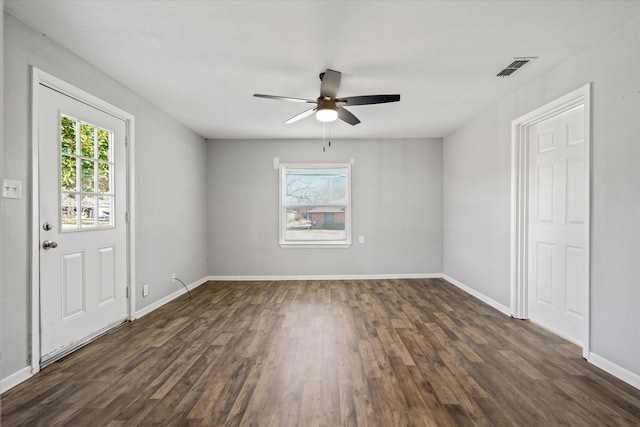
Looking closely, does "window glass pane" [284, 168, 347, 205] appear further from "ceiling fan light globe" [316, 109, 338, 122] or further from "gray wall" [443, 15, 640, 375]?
"gray wall" [443, 15, 640, 375]

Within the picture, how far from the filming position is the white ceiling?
80.3 inches

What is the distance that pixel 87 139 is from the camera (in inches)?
112

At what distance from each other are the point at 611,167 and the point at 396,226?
332 cm

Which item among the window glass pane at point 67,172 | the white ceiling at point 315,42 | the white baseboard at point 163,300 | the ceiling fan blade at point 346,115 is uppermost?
the white ceiling at point 315,42

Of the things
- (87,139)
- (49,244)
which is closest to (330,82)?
(87,139)

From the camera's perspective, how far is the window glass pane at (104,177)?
298 cm

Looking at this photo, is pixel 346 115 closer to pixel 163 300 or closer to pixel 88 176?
pixel 88 176

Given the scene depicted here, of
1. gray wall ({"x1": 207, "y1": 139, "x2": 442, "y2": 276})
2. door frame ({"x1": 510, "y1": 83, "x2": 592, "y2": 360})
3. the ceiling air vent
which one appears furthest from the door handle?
door frame ({"x1": 510, "y1": 83, "x2": 592, "y2": 360})

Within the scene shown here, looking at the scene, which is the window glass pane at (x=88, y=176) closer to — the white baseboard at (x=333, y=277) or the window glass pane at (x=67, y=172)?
the window glass pane at (x=67, y=172)

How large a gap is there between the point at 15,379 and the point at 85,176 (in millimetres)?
1589

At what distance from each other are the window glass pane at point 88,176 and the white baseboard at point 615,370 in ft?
14.4

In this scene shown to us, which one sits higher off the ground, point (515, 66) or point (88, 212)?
point (515, 66)

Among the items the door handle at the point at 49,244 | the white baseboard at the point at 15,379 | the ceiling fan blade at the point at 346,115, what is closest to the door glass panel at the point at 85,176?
the door handle at the point at 49,244

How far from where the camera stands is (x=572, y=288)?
2891 mm
